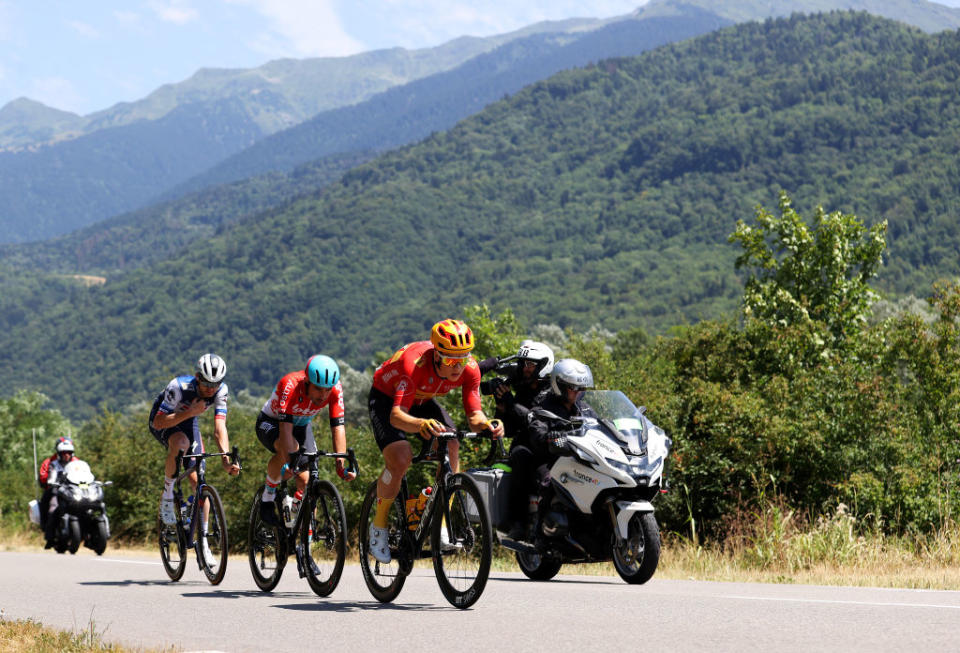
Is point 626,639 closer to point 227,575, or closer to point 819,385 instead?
point 227,575

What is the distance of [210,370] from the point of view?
35.2 feet

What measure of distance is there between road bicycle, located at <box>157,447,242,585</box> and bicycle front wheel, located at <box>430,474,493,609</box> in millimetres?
2764

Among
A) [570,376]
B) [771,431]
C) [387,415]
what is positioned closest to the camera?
[387,415]

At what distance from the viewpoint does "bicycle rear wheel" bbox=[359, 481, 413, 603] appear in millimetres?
8633

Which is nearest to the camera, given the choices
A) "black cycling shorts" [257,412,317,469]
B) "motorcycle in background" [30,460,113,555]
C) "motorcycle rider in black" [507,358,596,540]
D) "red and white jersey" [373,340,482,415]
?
"red and white jersey" [373,340,482,415]

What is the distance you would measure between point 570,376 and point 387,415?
5.73ft

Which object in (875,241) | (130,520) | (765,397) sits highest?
(875,241)

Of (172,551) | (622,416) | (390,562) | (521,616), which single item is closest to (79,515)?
(172,551)

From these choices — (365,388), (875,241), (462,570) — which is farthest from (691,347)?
(365,388)

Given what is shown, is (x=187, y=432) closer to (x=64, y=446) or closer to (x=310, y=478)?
(x=310, y=478)

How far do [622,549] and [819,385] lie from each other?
9478 mm

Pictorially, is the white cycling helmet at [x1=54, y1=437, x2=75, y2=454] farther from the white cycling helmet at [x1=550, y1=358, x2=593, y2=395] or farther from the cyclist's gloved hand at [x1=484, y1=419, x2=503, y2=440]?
the cyclist's gloved hand at [x1=484, y1=419, x2=503, y2=440]

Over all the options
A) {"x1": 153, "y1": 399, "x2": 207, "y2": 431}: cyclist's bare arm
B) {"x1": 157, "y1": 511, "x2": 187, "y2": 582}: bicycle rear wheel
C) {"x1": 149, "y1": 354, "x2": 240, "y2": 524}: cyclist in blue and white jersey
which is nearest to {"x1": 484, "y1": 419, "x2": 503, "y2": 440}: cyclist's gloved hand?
{"x1": 149, "y1": 354, "x2": 240, "y2": 524}: cyclist in blue and white jersey

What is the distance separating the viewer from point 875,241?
3781cm
